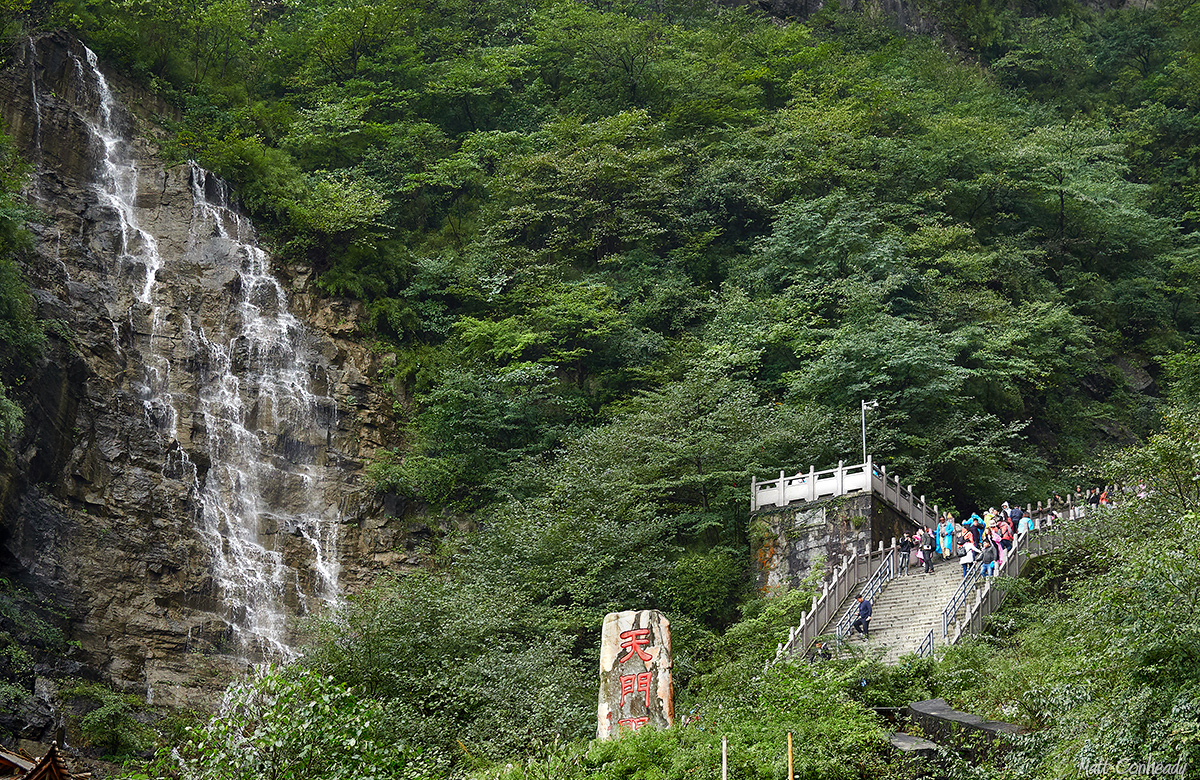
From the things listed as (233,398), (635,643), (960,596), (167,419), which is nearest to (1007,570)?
(960,596)

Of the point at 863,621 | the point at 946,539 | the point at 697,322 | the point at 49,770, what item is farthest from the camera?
the point at 697,322

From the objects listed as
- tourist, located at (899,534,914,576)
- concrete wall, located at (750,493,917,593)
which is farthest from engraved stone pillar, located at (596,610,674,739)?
concrete wall, located at (750,493,917,593)

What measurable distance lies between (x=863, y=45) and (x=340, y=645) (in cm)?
3712

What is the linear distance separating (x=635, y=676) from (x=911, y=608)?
7.18m

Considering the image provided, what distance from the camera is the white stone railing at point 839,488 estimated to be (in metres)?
25.3

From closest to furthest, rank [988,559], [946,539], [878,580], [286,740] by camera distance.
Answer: [286,740]
[988,559]
[878,580]
[946,539]

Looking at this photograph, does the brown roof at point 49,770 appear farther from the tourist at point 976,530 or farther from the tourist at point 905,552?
the tourist at point 976,530

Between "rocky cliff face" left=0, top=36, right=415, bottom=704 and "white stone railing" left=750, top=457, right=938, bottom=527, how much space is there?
9.13 meters

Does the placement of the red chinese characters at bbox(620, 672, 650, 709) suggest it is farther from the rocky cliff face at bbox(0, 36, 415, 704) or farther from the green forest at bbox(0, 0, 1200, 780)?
the rocky cliff face at bbox(0, 36, 415, 704)

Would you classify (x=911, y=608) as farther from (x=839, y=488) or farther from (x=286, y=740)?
(x=286, y=740)

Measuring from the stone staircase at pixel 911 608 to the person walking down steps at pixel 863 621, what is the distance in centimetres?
12

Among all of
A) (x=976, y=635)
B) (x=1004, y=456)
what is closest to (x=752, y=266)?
(x=1004, y=456)

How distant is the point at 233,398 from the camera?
29.5 m

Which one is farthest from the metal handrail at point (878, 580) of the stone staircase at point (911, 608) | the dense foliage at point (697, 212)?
the dense foliage at point (697, 212)
